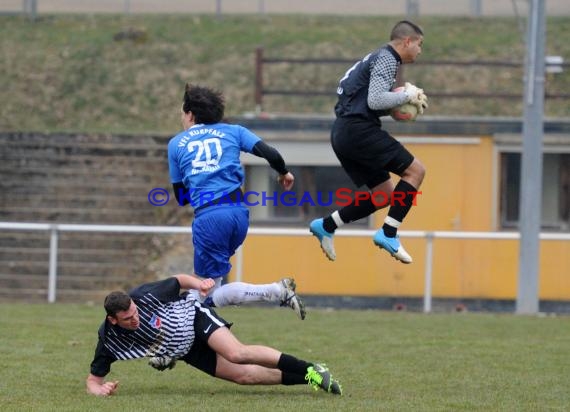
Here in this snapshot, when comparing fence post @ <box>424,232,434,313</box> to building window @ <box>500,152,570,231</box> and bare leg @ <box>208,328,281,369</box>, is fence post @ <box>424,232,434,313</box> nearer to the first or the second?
building window @ <box>500,152,570,231</box>

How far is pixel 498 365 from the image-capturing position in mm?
11359

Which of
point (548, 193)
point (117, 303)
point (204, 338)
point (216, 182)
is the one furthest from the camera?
point (548, 193)

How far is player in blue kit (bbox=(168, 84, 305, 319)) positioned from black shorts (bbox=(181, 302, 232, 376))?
0.31 metres

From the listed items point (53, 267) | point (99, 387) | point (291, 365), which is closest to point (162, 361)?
point (99, 387)

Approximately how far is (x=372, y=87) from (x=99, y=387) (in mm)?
2947

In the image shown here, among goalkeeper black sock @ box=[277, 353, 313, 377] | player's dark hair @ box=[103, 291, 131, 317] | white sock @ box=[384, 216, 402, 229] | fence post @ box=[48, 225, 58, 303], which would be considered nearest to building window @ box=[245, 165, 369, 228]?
fence post @ box=[48, 225, 58, 303]

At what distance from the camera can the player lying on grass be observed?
30.1 ft

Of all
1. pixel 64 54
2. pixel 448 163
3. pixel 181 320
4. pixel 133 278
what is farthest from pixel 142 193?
pixel 181 320

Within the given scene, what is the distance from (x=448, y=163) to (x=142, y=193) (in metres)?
5.69

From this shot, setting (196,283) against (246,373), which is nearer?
(196,283)

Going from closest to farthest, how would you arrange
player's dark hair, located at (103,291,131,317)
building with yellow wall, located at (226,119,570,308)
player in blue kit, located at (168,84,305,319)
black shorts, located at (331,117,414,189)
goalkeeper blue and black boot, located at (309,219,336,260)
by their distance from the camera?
player's dark hair, located at (103,291,131,317), player in blue kit, located at (168,84,305,319), black shorts, located at (331,117,414,189), goalkeeper blue and black boot, located at (309,219,336,260), building with yellow wall, located at (226,119,570,308)

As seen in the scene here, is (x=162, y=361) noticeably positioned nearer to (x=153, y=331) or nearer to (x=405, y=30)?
(x=153, y=331)

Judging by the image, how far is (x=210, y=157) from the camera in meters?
9.45

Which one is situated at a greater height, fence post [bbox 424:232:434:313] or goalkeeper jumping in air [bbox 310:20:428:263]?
goalkeeper jumping in air [bbox 310:20:428:263]
